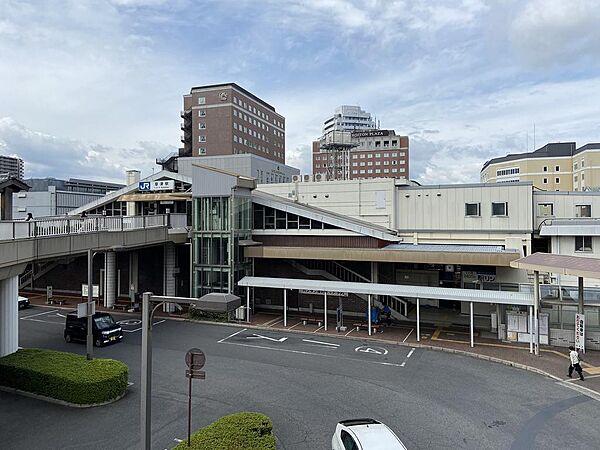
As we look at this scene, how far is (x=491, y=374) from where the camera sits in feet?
56.7

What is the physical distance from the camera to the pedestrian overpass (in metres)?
16.1

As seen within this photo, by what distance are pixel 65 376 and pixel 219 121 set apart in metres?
70.8

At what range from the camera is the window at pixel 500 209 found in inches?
1115

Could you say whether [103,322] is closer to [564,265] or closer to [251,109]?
[564,265]

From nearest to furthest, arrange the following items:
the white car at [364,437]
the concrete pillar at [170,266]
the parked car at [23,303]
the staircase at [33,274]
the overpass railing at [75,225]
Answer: the white car at [364,437] < the overpass railing at [75,225] < the parked car at [23,303] < the concrete pillar at [170,266] < the staircase at [33,274]

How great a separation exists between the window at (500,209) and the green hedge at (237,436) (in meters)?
22.8

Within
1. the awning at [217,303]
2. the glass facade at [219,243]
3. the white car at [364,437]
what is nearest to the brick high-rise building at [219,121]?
the glass facade at [219,243]

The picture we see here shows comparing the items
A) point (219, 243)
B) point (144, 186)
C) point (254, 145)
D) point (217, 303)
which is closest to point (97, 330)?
point (219, 243)

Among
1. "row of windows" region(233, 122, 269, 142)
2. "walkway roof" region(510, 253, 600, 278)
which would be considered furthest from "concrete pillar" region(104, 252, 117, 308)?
"row of windows" region(233, 122, 269, 142)

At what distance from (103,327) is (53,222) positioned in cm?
583

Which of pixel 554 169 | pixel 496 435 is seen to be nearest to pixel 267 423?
pixel 496 435

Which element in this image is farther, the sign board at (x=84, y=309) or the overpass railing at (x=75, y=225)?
the sign board at (x=84, y=309)

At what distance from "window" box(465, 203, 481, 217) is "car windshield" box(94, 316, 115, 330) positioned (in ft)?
74.6

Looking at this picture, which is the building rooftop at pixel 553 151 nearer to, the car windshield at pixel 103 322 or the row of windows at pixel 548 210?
the row of windows at pixel 548 210
